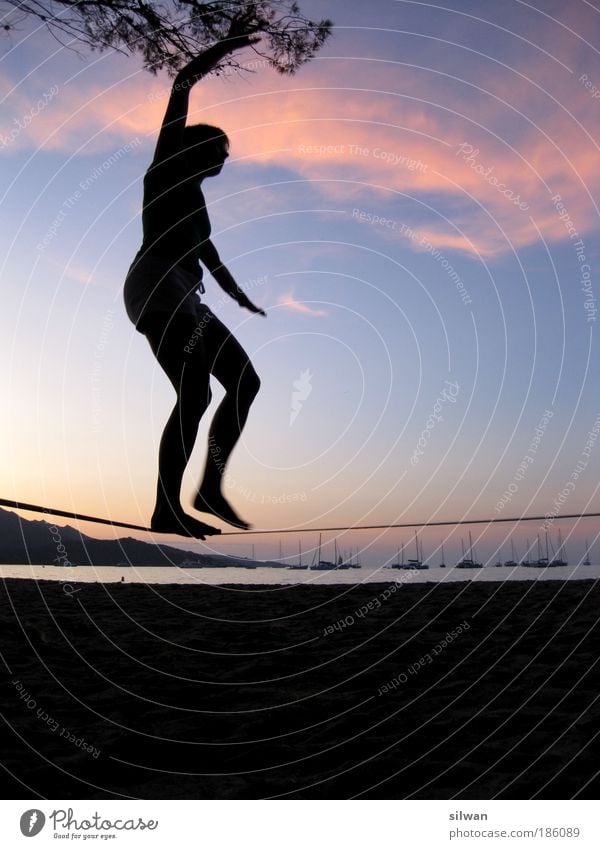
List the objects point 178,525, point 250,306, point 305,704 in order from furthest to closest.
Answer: point 305,704
point 250,306
point 178,525

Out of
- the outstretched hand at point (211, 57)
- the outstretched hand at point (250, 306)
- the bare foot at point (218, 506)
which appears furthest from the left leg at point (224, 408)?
the outstretched hand at point (211, 57)

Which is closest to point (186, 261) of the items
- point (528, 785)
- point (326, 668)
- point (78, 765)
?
point (78, 765)

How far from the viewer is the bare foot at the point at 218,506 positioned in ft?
17.1

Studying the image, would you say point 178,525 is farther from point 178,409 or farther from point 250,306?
point 250,306

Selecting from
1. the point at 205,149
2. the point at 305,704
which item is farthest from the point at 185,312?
the point at 305,704

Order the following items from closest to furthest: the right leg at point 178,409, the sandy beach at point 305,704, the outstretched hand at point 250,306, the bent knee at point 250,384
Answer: the right leg at point 178,409 → the sandy beach at point 305,704 → the bent knee at point 250,384 → the outstretched hand at point 250,306

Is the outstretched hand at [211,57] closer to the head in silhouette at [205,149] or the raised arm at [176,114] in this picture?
the raised arm at [176,114]

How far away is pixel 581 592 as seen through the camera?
45.0ft

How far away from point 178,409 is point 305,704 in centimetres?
332

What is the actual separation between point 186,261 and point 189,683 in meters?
4.42

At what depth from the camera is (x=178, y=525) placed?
477 cm

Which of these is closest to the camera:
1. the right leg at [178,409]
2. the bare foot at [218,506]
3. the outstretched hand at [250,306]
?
the right leg at [178,409]
